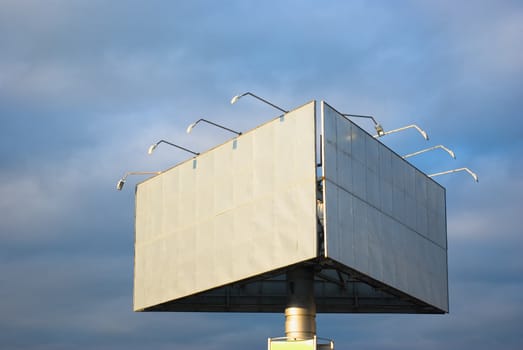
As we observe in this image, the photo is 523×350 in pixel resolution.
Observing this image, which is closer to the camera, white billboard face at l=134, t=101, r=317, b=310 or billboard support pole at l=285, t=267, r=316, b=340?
white billboard face at l=134, t=101, r=317, b=310

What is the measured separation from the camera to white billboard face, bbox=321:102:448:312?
55938mm

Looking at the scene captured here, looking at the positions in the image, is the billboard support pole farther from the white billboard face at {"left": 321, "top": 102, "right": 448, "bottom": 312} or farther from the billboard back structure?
the white billboard face at {"left": 321, "top": 102, "right": 448, "bottom": 312}

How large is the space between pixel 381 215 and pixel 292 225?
21.3ft

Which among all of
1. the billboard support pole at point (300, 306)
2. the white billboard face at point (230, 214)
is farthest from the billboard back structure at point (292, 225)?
the billboard support pole at point (300, 306)

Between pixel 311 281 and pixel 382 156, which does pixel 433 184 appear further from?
pixel 311 281

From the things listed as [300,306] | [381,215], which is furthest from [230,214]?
[381,215]

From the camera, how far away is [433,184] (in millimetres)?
67250

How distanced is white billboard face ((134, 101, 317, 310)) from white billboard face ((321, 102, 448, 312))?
1.45m

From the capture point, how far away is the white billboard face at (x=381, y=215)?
184 ft

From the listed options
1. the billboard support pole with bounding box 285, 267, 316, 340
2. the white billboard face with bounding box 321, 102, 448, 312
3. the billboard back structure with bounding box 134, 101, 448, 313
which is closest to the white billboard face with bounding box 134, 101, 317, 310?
the billboard back structure with bounding box 134, 101, 448, 313

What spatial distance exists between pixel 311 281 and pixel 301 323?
94.2 inches

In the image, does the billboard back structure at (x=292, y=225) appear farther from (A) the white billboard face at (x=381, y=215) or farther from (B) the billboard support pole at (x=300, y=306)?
(B) the billboard support pole at (x=300, y=306)

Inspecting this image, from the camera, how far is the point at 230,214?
60.0m

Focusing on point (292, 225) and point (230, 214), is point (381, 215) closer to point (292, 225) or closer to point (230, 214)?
point (292, 225)
